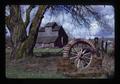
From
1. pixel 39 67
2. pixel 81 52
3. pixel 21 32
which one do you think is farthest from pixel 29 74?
pixel 81 52

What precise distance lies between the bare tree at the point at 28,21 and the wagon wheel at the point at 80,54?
6.6 inches

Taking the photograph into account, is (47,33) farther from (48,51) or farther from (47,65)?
(47,65)

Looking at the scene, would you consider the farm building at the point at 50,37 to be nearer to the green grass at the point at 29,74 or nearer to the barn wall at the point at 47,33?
the barn wall at the point at 47,33

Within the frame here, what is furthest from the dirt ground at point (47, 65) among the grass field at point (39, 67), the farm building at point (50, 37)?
the farm building at point (50, 37)

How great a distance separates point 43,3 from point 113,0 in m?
0.55

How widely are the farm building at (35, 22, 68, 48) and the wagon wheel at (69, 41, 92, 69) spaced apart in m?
0.09

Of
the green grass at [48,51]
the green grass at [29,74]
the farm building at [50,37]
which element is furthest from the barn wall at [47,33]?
the green grass at [29,74]

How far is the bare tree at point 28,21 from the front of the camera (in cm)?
185

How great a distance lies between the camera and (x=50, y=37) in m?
1.90

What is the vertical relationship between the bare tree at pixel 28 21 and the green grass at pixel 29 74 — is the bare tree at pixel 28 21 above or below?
above

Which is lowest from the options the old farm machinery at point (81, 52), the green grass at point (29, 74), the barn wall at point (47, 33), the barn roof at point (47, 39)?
the green grass at point (29, 74)

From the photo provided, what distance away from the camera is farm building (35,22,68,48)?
6.12 feet
